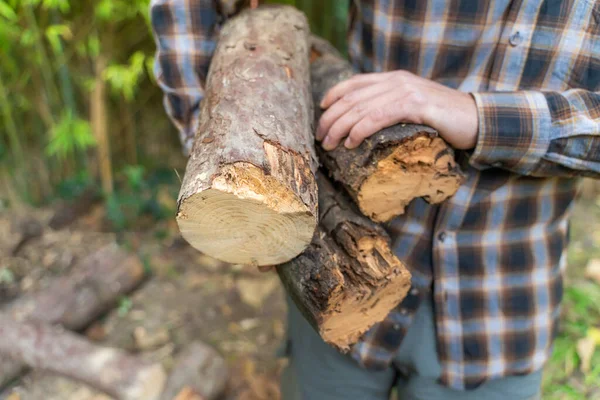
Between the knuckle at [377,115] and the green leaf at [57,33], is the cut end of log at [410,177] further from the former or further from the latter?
the green leaf at [57,33]

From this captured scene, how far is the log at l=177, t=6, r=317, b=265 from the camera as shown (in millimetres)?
734

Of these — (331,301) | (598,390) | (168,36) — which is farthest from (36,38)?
(598,390)

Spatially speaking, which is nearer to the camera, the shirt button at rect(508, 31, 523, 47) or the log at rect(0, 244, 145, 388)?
the shirt button at rect(508, 31, 523, 47)

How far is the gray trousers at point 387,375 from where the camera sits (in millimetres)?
1223

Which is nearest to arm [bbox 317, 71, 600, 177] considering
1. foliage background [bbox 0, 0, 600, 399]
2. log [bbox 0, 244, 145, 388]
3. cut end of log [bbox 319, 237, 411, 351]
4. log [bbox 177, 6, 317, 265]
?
log [bbox 177, 6, 317, 265]

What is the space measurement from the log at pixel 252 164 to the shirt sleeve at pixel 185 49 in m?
0.15

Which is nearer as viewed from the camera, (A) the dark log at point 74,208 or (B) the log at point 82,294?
(B) the log at point 82,294

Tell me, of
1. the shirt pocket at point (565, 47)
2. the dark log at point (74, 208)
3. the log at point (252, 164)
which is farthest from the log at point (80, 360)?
the shirt pocket at point (565, 47)

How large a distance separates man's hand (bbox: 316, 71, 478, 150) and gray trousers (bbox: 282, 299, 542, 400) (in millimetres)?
492

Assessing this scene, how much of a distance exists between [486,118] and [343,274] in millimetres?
408

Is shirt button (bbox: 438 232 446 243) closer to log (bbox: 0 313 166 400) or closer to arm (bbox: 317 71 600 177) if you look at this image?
arm (bbox: 317 71 600 177)

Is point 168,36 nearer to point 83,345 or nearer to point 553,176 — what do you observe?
point 553,176

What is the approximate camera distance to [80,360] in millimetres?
2080

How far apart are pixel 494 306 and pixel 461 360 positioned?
16cm
